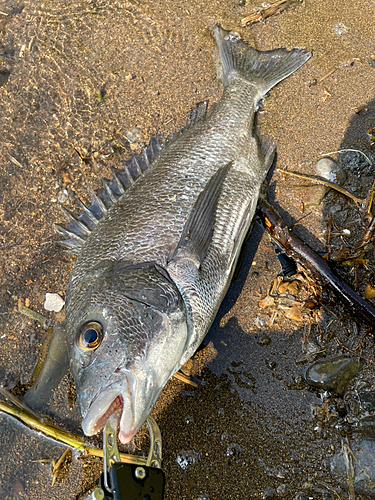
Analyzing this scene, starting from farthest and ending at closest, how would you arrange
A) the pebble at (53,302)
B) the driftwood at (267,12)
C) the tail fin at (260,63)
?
the driftwood at (267,12) < the tail fin at (260,63) < the pebble at (53,302)

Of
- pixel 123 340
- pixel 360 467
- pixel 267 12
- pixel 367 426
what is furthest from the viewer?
pixel 267 12

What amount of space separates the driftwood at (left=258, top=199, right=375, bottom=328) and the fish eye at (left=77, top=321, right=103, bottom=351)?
1847mm

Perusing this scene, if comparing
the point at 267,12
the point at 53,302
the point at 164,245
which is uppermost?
the point at 267,12

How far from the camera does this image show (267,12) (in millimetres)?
4004

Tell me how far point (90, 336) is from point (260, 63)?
3.38 metres

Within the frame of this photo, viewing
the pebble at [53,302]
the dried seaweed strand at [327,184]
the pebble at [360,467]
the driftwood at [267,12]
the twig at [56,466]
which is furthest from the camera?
the driftwood at [267,12]

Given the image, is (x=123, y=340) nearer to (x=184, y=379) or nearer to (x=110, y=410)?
(x=110, y=410)

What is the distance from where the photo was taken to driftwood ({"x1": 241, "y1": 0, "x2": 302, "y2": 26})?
158 inches

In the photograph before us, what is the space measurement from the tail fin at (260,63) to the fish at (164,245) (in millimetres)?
11

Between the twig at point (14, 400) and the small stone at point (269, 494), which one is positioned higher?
the twig at point (14, 400)

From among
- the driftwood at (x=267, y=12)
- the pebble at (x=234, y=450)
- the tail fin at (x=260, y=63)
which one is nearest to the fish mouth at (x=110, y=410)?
the pebble at (x=234, y=450)

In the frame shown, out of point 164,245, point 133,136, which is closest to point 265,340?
point 164,245

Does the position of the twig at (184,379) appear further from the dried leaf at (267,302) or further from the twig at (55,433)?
the dried leaf at (267,302)

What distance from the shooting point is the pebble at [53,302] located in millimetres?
3430
